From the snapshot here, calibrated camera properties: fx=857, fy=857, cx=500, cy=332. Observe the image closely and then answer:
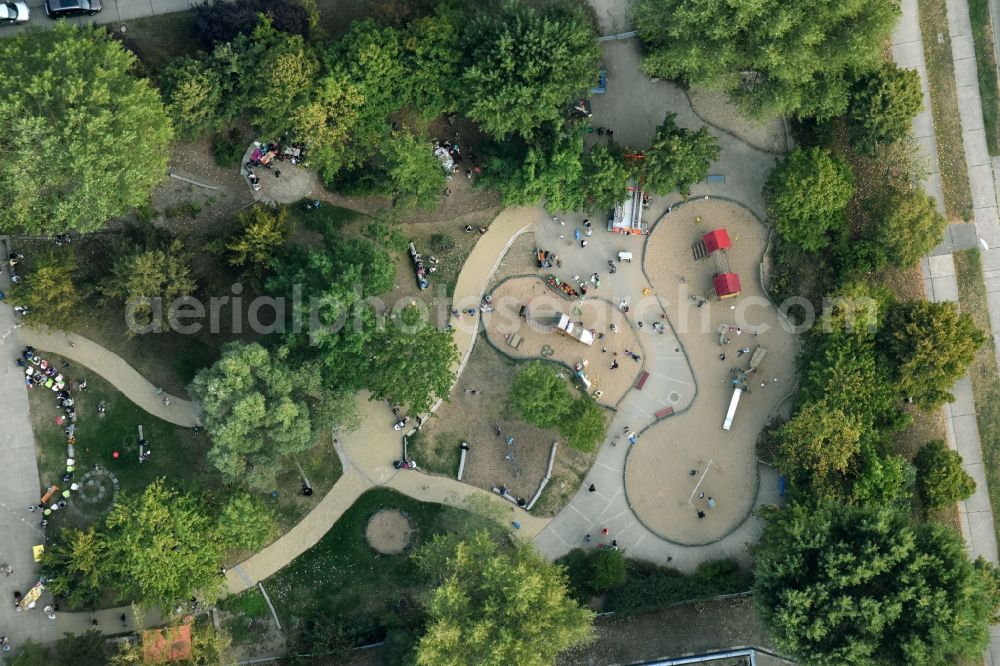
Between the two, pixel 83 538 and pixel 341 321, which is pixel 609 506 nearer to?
pixel 341 321

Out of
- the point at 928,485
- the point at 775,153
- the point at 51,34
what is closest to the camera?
the point at 51,34

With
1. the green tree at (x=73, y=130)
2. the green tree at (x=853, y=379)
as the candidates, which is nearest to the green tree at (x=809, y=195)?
the green tree at (x=853, y=379)

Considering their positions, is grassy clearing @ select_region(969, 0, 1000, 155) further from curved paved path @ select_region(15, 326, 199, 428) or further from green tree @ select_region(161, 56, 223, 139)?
curved paved path @ select_region(15, 326, 199, 428)

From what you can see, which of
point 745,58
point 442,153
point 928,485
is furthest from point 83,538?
point 928,485

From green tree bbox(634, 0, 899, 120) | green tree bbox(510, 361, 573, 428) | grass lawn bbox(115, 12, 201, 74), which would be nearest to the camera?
green tree bbox(634, 0, 899, 120)

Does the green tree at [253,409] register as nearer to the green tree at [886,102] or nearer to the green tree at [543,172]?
the green tree at [543,172]

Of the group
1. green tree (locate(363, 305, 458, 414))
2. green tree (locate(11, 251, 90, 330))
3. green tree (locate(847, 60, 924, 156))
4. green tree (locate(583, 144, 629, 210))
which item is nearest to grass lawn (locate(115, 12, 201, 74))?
green tree (locate(11, 251, 90, 330))

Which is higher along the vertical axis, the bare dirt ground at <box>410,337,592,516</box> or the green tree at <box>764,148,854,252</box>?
the green tree at <box>764,148,854,252</box>
